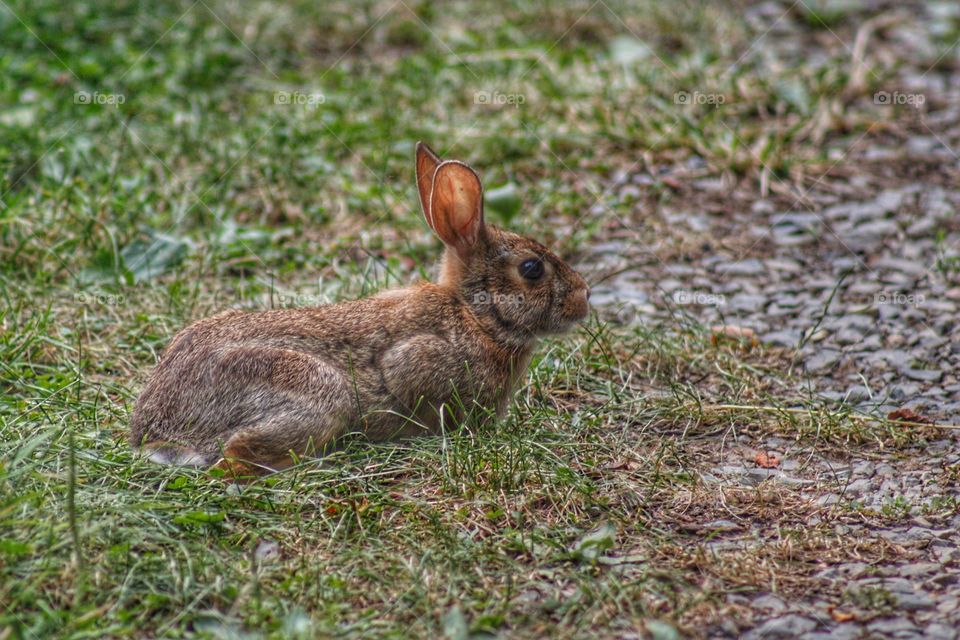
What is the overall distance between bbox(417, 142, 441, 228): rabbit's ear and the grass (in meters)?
1.03

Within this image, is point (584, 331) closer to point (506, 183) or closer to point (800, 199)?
point (506, 183)

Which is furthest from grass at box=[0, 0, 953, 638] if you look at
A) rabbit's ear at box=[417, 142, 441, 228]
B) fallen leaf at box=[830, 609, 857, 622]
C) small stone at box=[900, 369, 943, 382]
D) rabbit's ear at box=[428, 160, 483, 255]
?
rabbit's ear at box=[417, 142, 441, 228]

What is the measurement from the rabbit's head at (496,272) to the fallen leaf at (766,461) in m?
1.08

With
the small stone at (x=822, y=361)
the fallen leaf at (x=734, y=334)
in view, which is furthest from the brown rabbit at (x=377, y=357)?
the small stone at (x=822, y=361)

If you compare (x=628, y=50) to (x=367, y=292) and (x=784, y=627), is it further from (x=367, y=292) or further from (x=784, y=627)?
(x=784, y=627)

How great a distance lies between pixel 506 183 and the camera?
8.23 m

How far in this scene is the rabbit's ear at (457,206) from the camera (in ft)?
18.5

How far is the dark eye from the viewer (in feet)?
19.2

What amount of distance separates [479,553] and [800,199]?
5020mm

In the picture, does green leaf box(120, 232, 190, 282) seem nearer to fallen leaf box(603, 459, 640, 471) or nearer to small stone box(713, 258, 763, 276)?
fallen leaf box(603, 459, 640, 471)

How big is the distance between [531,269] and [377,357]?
0.92 m

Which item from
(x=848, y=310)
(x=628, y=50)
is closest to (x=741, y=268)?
(x=848, y=310)

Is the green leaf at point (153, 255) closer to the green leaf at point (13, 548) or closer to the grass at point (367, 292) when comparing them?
the grass at point (367, 292)

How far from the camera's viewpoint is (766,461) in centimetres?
549
